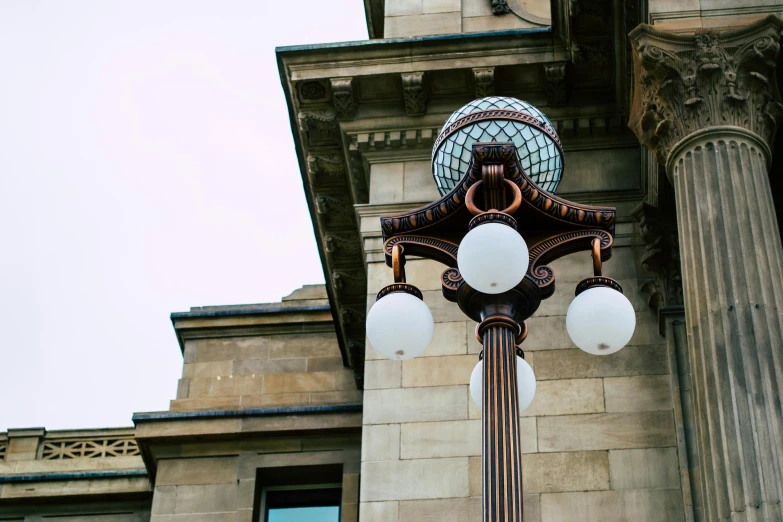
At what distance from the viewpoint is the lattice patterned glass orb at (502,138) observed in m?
12.2

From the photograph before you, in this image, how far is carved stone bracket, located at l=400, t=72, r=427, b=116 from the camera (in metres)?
20.4

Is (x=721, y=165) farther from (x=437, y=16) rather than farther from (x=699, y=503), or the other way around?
(x=437, y=16)

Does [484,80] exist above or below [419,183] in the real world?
above

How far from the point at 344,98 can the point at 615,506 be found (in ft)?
24.7

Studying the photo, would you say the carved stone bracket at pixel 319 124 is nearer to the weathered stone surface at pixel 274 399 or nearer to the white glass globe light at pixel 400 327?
the weathered stone surface at pixel 274 399

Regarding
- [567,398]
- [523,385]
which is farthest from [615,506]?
[523,385]

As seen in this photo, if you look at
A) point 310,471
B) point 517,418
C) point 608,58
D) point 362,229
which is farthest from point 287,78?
point 517,418

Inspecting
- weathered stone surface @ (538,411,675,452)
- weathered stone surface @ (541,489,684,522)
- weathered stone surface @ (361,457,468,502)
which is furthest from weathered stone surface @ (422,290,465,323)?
weathered stone surface @ (541,489,684,522)

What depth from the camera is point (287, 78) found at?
2092cm

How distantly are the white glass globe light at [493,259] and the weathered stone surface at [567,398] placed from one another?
22.6ft

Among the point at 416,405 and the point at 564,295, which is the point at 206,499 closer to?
the point at 416,405

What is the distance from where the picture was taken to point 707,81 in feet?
54.3

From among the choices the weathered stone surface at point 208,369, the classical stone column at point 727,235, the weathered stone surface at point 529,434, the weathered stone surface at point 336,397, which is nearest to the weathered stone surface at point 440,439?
the weathered stone surface at point 529,434

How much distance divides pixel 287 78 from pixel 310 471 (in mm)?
6751
